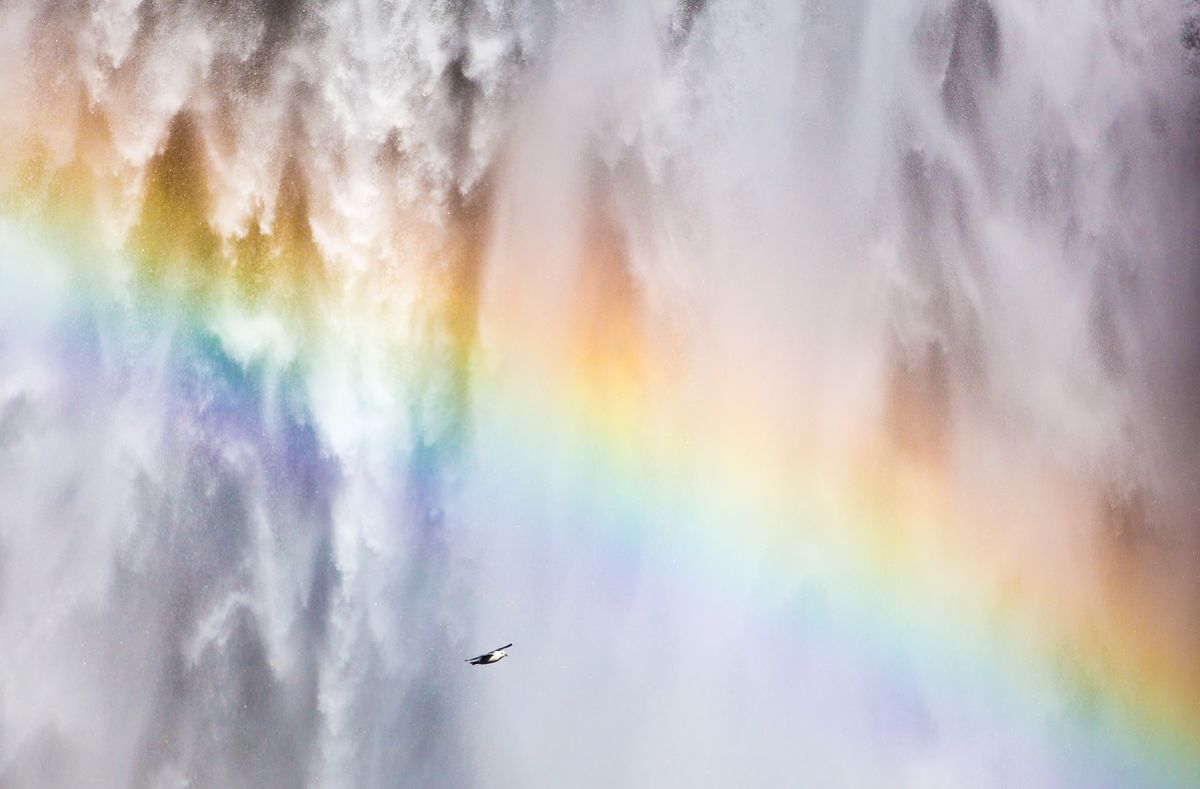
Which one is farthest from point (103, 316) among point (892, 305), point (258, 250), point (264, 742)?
point (892, 305)

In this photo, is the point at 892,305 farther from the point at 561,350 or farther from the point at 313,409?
the point at 313,409

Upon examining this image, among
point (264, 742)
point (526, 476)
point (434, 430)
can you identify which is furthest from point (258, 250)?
point (264, 742)

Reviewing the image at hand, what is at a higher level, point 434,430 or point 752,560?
point 434,430

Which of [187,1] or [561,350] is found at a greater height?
[187,1]

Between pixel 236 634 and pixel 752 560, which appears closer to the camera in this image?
pixel 236 634

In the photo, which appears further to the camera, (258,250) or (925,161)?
(925,161)

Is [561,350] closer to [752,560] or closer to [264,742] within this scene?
[752,560]

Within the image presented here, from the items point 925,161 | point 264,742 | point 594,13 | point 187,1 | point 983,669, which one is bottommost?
point 983,669

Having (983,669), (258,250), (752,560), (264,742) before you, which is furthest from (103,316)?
(983,669)

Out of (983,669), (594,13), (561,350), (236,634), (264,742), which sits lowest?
(983,669)
